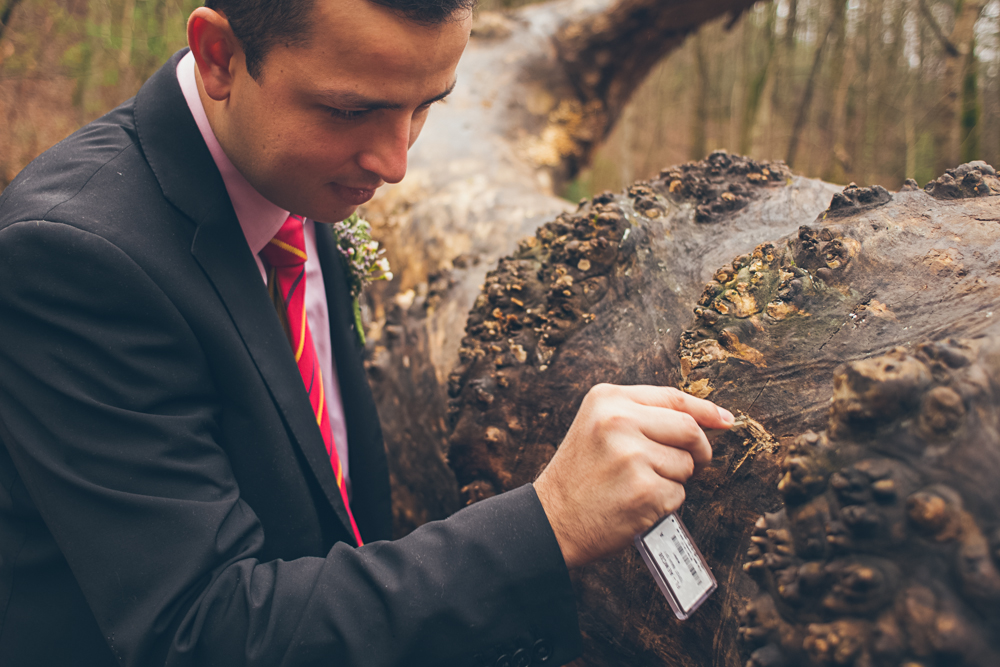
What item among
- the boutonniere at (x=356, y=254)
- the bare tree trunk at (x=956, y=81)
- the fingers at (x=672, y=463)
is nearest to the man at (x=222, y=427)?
the fingers at (x=672, y=463)

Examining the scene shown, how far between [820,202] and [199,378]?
1546mm

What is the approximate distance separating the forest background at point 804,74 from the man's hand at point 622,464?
12.1 feet

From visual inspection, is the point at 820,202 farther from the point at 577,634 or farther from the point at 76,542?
the point at 76,542

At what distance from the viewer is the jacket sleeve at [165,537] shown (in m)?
1.08

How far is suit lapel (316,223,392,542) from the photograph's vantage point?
1.88 m

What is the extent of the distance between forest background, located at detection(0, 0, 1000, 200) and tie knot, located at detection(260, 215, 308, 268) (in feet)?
11.4

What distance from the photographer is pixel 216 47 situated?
1.24m

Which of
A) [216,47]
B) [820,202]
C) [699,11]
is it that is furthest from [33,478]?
[699,11]

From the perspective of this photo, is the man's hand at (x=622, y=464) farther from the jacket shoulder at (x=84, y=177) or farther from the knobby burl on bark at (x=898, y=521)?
the jacket shoulder at (x=84, y=177)

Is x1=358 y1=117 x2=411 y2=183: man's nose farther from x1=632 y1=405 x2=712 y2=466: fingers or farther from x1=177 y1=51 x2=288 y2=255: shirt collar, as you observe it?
x1=632 y1=405 x2=712 y2=466: fingers

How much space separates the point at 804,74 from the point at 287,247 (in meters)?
7.34

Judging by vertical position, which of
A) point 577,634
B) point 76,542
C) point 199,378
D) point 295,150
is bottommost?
point 577,634

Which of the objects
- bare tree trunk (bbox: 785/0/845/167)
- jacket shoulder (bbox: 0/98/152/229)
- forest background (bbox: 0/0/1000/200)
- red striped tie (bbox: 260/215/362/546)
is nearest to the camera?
jacket shoulder (bbox: 0/98/152/229)

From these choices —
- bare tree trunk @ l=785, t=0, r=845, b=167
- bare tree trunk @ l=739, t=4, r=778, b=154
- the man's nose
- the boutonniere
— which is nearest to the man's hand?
the man's nose
